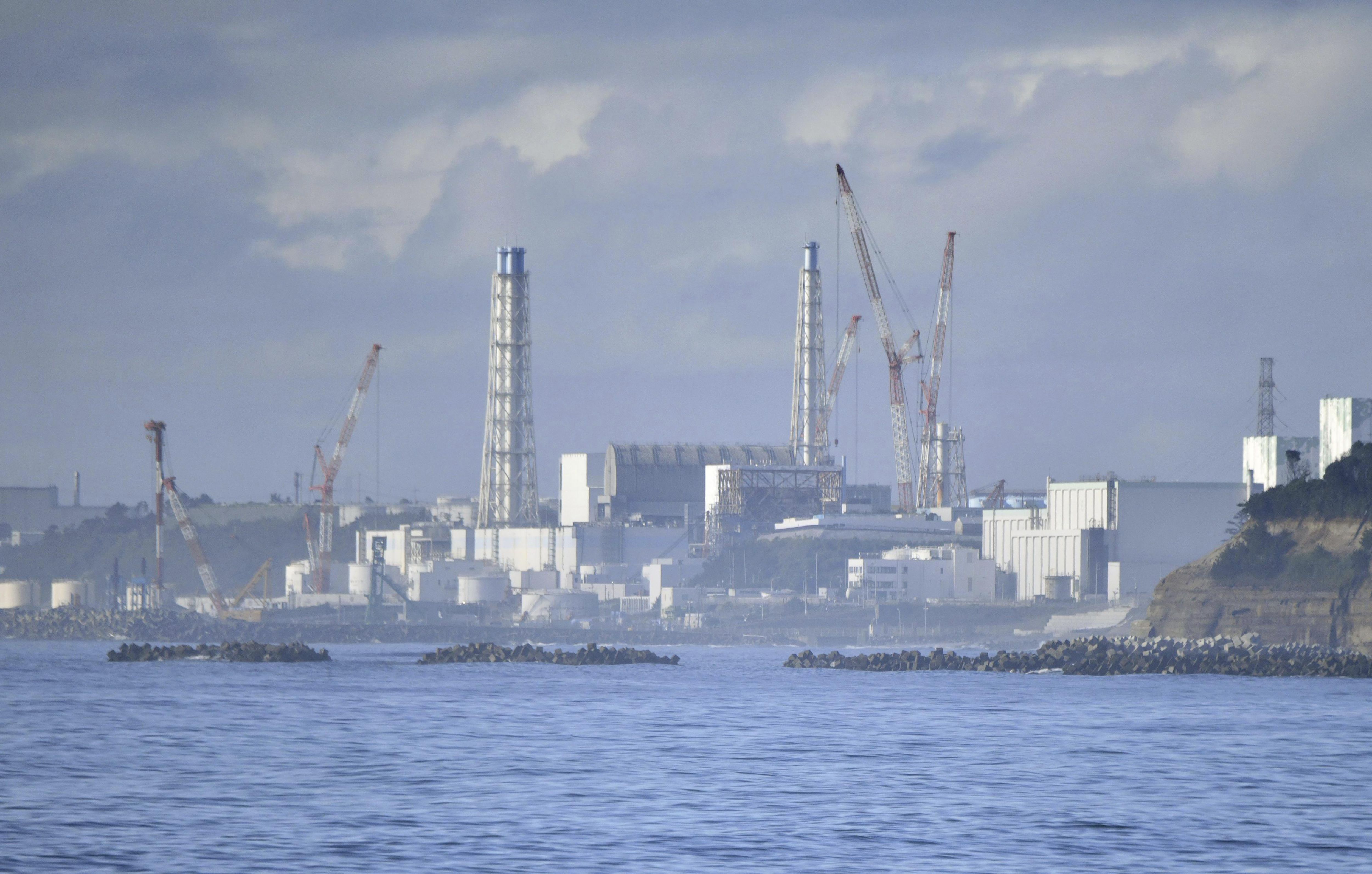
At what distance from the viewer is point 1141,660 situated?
103 meters

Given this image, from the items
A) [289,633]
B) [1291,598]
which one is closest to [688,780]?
[1291,598]

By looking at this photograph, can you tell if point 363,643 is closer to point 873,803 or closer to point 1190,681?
point 1190,681

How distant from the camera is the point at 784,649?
575 feet

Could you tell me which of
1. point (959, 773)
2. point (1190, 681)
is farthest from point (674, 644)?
point (959, 773)

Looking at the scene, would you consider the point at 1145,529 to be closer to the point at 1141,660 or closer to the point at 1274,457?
the point at 1274,457

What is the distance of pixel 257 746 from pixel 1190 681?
50.4m

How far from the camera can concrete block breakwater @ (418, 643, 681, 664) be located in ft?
399

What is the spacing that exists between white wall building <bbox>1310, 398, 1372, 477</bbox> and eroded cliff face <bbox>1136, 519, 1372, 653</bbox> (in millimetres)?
46714

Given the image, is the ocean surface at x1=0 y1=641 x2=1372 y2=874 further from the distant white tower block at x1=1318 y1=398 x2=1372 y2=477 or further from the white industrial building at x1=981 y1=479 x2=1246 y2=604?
the white industrial building at x1=981 y1=479 x2=1246 y2=604

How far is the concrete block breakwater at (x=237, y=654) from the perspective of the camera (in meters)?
120

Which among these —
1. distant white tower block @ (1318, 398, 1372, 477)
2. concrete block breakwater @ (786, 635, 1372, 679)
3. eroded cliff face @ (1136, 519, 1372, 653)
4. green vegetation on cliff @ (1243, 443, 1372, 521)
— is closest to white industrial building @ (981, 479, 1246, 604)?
distant white tower block @ (1318, 398, 1372, 477)

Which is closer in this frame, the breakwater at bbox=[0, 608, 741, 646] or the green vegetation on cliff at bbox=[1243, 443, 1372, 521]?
the green vegetation on cliff at bbox=[1243, 443, 1372, 521]

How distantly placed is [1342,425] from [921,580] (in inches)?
1989

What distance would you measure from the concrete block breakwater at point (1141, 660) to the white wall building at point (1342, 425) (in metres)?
47.9
